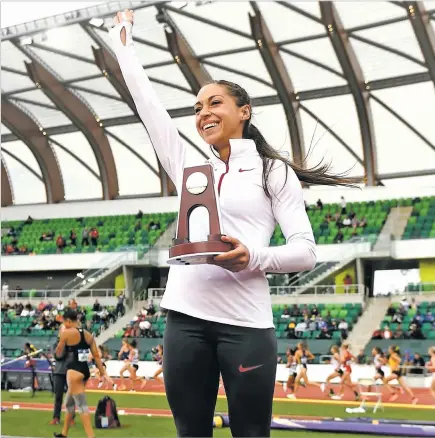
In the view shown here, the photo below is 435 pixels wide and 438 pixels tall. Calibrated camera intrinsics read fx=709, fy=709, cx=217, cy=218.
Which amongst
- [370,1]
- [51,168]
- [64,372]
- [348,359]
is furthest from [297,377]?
[51,168]

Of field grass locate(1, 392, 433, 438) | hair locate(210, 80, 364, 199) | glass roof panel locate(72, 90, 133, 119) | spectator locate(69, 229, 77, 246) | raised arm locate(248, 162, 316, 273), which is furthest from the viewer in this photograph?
spectator locate(69, 229, 77, 246)

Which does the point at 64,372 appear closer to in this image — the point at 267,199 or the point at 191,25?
the point at 267,199

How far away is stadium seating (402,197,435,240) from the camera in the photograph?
27078 mm

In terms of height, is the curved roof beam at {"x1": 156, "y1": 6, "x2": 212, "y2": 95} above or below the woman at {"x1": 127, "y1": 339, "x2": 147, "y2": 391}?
above

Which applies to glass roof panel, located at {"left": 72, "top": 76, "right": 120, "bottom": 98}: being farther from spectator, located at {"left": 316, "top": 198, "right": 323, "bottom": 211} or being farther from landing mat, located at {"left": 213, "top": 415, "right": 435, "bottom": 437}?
landing mat, located at {"left": 213, "top": 415, "right": 435, "bottom": 437}

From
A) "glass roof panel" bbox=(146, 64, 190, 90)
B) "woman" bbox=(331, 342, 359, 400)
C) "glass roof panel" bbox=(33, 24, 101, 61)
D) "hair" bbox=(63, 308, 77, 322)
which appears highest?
"glass roof panel" bbox=(33, 24, 101, 61)

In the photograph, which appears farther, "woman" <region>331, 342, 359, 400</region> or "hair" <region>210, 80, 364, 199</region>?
"woman" <region>331, 342, 359, 400</region>

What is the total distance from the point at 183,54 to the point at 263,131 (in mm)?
6541

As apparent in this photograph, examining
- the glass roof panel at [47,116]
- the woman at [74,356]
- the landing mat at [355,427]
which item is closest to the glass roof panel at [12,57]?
the glass roof panel at [47,116]

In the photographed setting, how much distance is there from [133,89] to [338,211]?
93.7 ft

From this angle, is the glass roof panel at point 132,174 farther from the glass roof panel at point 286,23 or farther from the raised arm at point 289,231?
the raised arm at point 289,231

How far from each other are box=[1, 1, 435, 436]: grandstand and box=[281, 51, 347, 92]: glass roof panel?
0.08 m

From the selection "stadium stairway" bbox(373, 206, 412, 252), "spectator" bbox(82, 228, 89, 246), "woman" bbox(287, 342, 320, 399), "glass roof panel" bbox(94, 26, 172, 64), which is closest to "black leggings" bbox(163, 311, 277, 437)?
"woman" bbox(287, 342, 320, 399)

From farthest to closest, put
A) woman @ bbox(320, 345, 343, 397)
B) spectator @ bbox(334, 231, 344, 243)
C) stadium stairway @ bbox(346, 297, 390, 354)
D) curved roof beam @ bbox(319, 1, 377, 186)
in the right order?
1. spectator @ bbox(334, 231, 344, 243)
2. curved roof beam @ bbox(319, 1, 377, 186)
3. stadium stairway @ bbox(346, 297, 390, 354)
4. woman @ bbox(320, 345, 343, 397)
